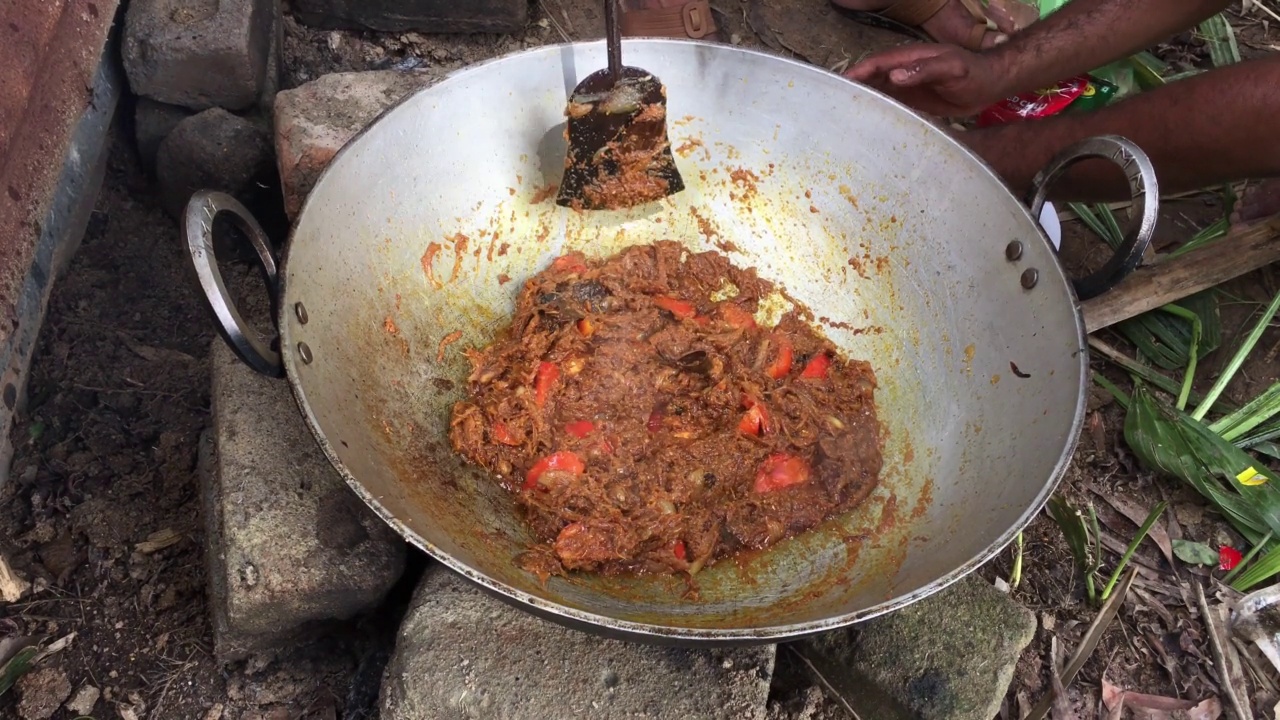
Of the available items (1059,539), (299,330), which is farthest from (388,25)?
(1059,539)

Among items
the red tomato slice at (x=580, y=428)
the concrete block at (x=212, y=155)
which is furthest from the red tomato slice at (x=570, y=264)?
the concrete block at (x=212, y=155)

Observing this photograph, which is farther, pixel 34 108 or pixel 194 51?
pixel 194 51

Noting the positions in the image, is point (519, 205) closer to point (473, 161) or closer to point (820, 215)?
point (473, 161)

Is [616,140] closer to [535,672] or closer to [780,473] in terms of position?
[780,473]

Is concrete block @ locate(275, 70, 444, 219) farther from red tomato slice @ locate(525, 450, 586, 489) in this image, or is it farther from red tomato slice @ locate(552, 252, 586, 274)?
red tomato slice @ locate(525, 450, 586, 489)

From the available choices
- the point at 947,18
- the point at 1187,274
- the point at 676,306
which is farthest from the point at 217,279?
the point at 947,18

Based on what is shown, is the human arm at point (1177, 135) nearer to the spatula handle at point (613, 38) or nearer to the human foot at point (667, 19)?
the spatula handle at point (613, 38)

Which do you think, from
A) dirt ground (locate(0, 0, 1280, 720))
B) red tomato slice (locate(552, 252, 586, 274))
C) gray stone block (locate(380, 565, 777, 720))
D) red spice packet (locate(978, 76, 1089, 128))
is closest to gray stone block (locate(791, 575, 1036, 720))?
dirt ground (locate(0, 0, 1280, 720))
